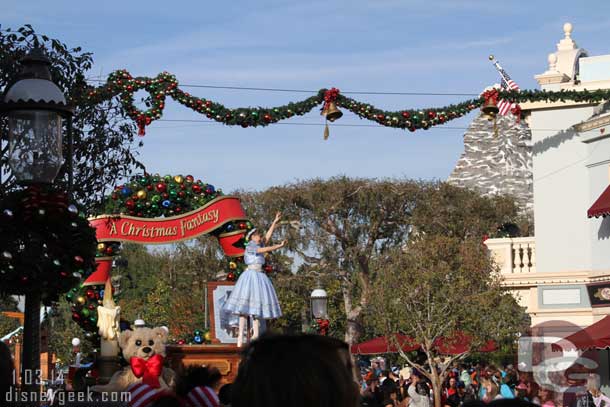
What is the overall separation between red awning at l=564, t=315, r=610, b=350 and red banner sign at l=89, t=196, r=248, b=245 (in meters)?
9.58

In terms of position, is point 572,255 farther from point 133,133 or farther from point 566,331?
point 133,133

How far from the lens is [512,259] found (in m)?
30.8

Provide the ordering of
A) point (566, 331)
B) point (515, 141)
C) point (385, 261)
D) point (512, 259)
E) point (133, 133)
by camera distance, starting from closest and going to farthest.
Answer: point (133, 133) → point (566, 331) → point (512, 259) → point (385, 261) → point (515, 141)

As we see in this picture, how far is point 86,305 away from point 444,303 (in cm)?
1669

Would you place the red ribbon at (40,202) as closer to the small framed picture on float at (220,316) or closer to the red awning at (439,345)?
the small framed picture on float at (220,316)

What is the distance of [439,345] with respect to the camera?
33.1m

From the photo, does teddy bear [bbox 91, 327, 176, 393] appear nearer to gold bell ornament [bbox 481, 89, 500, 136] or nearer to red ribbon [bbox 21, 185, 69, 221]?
red ribbon [bbox 21, 185, 69, 221]

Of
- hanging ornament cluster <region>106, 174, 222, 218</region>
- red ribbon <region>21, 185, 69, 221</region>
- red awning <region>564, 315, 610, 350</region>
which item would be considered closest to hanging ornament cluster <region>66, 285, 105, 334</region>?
hanging ornament cluster <region>106, 174, 222, 218</region>

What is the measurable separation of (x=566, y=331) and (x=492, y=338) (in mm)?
6560

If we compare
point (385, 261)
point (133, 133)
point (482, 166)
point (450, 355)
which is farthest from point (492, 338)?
point (482, 166)

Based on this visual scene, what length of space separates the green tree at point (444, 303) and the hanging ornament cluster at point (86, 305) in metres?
14.4

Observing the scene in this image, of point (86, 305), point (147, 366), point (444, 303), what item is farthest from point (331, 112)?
point (444, 303)

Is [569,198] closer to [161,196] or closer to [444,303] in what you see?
[444,303]

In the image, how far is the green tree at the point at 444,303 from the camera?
32.0 m
